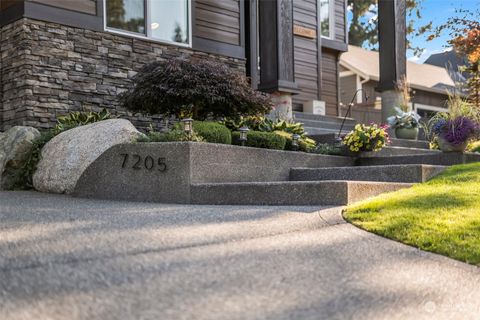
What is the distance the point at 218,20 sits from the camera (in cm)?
1069

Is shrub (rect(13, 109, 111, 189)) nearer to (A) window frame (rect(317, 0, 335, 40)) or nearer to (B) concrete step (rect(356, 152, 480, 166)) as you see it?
(B) concrete step (rect(356, 152, 480, 166))

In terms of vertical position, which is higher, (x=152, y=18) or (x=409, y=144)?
(x=152, y=18)

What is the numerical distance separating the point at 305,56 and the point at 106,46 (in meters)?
6.53

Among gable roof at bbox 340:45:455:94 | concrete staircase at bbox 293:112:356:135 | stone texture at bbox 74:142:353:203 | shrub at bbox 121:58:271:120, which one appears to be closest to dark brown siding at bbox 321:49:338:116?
concrete staircase at bbox 293:112:356:135

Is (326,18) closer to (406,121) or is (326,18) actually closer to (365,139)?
(406,121)

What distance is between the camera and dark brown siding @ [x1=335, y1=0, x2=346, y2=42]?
15.6 m

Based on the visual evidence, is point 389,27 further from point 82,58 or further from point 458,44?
point 82,58

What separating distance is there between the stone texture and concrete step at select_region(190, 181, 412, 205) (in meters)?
0.26

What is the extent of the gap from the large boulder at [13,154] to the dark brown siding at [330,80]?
9.73m

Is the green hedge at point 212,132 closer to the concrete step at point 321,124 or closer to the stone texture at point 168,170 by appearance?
the stone texture at point 168,170

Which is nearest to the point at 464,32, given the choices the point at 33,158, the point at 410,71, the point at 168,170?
the point at 168,170

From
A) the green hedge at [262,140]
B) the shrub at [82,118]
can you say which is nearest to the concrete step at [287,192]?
the green hedge at [262,140]

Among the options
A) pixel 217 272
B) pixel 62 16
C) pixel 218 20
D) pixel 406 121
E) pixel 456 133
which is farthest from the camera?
pixel 218 20

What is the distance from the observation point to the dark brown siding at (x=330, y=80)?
608 inches
